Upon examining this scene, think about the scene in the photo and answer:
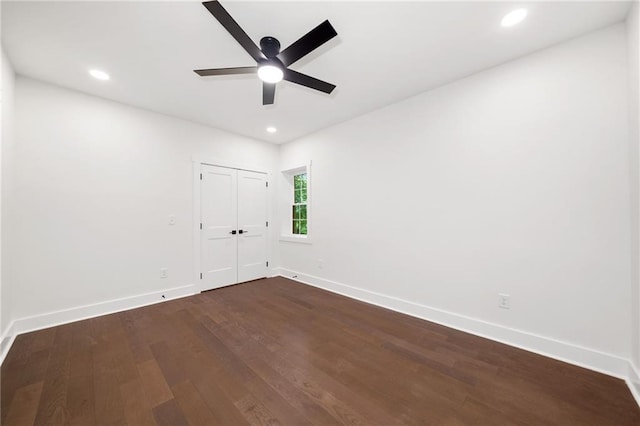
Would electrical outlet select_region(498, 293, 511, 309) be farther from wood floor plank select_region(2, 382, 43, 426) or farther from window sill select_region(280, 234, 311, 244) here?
wood floor plank select_region(2, 382, 43, 426)

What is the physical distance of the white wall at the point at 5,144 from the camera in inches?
85.0

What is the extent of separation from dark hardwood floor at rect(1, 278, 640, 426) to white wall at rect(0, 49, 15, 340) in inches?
14.6

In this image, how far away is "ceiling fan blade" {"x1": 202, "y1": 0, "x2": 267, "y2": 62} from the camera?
4.46 ft

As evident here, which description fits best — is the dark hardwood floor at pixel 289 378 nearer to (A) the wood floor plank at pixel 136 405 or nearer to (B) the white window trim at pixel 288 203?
(A) the wood floor plank at pixel 136 405

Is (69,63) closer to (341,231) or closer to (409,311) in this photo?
(341,231)

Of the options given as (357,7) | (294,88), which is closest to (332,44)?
(357,7)

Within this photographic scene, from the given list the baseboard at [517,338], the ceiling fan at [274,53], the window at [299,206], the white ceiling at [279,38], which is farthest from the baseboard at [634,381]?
the window at [299,206]

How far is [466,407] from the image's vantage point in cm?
156

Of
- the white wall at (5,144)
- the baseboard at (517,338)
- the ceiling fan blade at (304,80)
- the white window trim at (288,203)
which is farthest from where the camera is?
the white window trim at (288,203)

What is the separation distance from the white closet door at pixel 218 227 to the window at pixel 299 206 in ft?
4.11

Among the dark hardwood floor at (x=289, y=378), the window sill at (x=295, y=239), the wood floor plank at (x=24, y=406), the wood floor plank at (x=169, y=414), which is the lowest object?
the dark hardwood floor at (x=289, y=378)

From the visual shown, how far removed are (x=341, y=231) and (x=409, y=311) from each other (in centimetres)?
155

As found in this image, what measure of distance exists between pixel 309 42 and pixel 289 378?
8.50ft

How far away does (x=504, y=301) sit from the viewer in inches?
92.8
